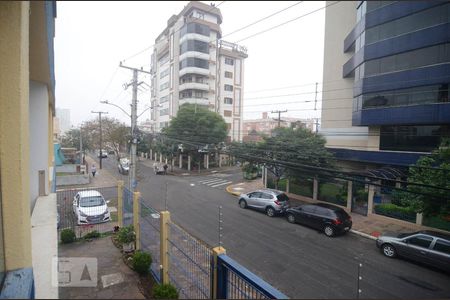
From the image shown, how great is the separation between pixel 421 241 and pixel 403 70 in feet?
40.2

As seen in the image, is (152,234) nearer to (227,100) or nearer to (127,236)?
(127,236)

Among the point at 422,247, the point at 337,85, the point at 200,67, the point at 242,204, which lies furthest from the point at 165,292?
the point at 200,67

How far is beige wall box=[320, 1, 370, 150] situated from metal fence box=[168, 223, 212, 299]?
2007cm

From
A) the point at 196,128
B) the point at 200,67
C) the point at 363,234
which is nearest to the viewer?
the point at 363,234

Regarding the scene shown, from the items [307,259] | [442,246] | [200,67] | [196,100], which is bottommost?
[307,259]

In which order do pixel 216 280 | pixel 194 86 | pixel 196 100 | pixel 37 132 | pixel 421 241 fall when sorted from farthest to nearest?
pixel 196 100
pixel 194 86
pixel 421 241
pixel 37 132
pixel 216 280

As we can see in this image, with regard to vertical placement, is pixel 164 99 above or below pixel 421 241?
above

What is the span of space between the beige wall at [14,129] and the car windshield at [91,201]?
12.7m

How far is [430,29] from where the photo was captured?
15.7m

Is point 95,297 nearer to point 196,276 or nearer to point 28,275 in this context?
point 196,276

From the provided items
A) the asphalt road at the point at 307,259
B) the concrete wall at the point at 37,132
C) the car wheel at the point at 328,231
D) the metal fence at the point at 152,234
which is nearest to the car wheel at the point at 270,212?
the asphalt road at the point at 307,259

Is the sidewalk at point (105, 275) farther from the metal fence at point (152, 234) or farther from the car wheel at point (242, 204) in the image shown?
the car wheel at point (242, 204)

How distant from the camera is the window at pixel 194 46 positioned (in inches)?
1649

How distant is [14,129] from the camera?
1.93 meters
